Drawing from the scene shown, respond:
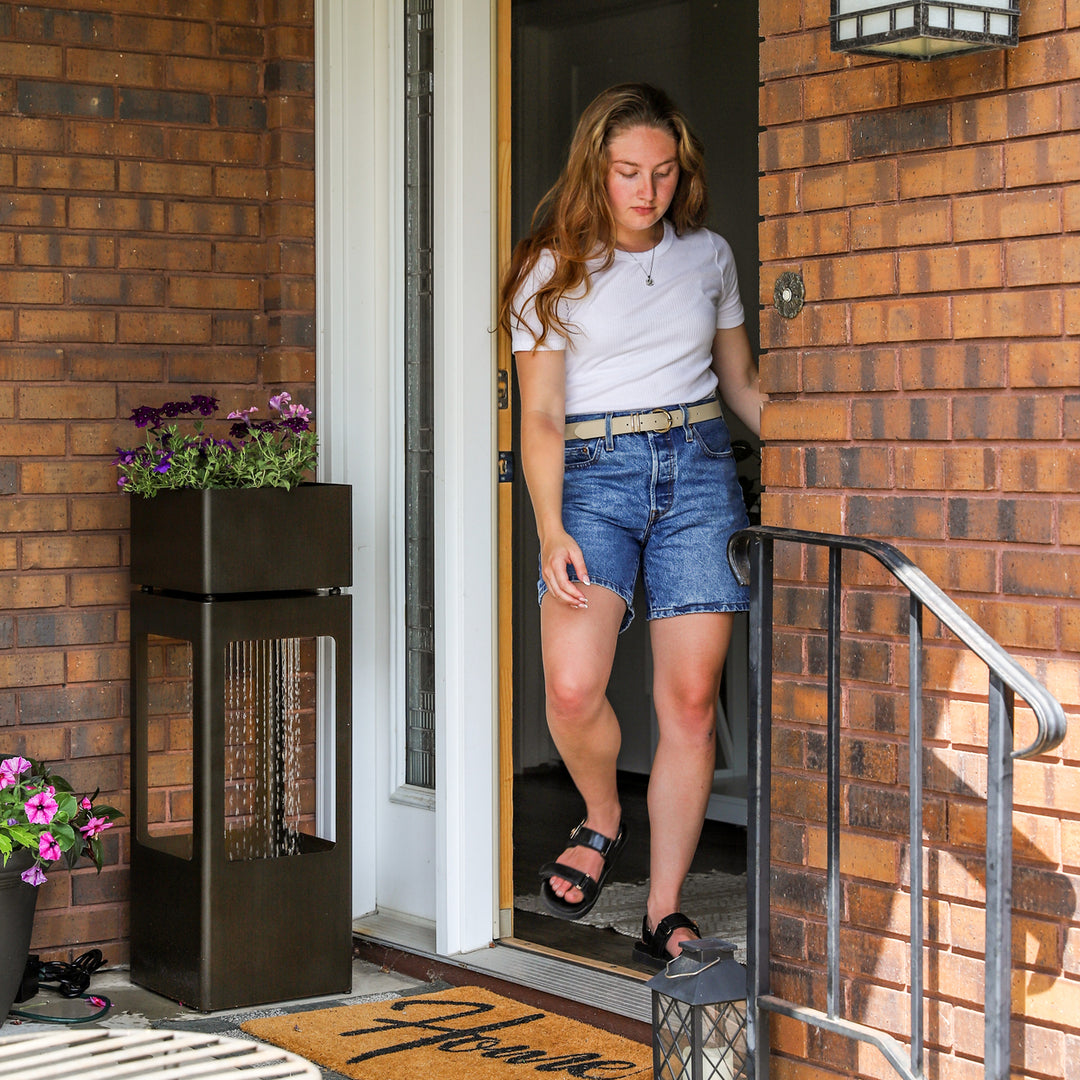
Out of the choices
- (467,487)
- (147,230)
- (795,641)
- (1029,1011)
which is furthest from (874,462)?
(147,230)

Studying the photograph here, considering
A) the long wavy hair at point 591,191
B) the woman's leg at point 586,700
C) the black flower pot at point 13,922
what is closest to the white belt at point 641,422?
the long wavy hair at point 591,191

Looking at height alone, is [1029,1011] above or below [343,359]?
below

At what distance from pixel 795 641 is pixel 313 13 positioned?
6.89 feet

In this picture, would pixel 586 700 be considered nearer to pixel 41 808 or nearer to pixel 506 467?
pixel 506 467

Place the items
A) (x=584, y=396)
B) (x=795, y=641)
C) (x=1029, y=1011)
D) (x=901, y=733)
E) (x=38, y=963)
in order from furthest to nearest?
1. (x=38, y=963)
2. (x=584, y=396)
3. (x=795, y=641)
4. (x=901, y=733)
5. (x=1029, y=1011)

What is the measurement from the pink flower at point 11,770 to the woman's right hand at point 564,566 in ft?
3.79

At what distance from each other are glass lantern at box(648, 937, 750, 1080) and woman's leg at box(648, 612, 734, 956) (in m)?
0.53

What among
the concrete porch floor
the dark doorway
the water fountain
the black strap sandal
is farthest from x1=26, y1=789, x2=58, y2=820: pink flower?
the dark doorway

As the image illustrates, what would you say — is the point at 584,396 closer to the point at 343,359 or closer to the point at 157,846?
the point at 343,359

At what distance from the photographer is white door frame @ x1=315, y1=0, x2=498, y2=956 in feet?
11.2

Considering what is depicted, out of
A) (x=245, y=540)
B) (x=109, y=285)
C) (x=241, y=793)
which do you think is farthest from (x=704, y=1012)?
(x=109, y=285)

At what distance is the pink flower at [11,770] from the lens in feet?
10.3

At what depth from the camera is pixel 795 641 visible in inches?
94.0

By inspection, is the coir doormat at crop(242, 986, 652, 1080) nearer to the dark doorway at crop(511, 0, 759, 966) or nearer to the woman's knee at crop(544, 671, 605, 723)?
the woman's knee at crop(544, 671, 605, 723)
